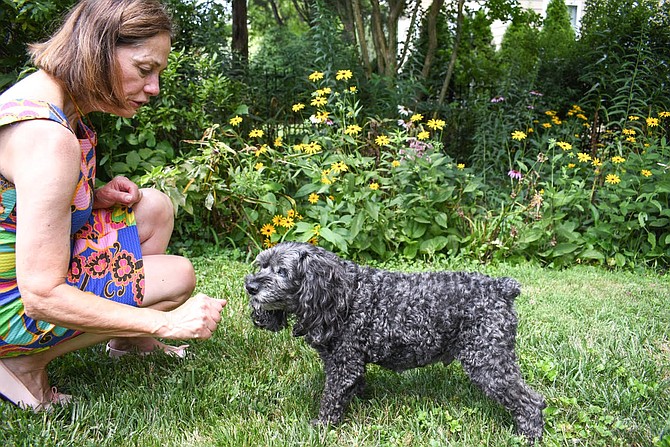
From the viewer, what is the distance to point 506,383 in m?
2.19

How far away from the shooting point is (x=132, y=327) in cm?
202

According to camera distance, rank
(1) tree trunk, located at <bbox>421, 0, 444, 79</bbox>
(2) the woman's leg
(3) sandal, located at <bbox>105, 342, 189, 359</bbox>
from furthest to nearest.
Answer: (1) tree trunk, located at <bbox>421, 0, 444, 79</bbox>, (3) sandal, located at <bbox>105, 342, 189, 359</bbox>, (2) the woman's leg

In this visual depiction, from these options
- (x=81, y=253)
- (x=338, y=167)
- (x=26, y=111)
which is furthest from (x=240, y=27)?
(x=26, y=111)

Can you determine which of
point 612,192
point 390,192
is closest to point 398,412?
point 390,192

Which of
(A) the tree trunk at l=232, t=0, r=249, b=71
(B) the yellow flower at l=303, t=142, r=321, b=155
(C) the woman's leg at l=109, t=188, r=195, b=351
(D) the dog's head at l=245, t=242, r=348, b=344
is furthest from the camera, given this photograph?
(A) the tree trunk at l=232, t=0, r=249, b=71

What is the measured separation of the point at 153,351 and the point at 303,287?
119 cm

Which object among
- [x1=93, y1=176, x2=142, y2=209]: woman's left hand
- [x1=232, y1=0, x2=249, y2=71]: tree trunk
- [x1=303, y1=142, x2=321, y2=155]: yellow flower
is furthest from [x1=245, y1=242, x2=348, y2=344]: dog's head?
[x1=232, y1=0, x2=249, y2=71]: tree trunk

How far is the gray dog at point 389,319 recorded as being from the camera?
2.19 metres

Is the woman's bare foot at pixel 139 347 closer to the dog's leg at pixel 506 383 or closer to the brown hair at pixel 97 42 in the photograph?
the brown hair at pixel 97 42

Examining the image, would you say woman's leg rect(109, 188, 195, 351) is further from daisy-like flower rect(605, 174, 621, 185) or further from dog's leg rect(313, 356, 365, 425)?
daisy-like flower rect(605, 174, 621, 185)

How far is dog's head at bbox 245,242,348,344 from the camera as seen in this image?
2176mm

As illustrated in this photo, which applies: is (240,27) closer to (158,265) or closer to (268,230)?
(268,230)

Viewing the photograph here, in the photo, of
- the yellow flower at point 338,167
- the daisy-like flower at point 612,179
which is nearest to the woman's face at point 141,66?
the yellow flower at point 338,167

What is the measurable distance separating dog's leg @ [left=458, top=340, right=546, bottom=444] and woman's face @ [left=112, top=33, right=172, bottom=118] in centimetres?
A: 162
